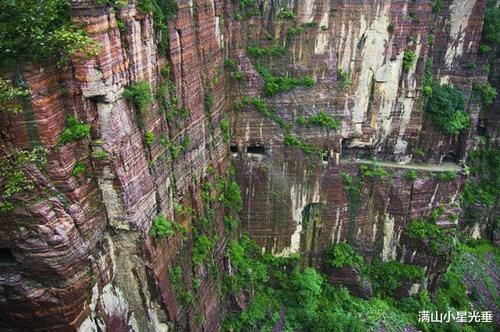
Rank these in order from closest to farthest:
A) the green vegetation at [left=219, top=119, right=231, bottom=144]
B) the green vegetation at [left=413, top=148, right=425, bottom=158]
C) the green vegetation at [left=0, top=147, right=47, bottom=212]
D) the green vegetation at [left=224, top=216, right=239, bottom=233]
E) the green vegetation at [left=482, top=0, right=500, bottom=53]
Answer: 1. the green vegetation at [left=0, top=147, right=47, bottom=212]
2. the green vegetation at [left=219, top=119, right=231, bottom=144]
3. the green vegetation at [left=224, top=216, right=239, bottom=233]
4. the green vegetation at [left=413, top=148, right=425, bottom=158]
5. the green vegetation at [left=482, top=0, right=500, bottom=53]

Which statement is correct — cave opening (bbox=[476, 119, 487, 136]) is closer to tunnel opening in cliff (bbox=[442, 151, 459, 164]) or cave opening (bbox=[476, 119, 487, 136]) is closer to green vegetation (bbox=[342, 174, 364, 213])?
tunnel opening in cliff (bbox=[442, 151, 459, 164])

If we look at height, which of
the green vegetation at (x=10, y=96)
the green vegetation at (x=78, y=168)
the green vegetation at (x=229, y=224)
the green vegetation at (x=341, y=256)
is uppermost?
the green vegetation at (x=10, y=96)

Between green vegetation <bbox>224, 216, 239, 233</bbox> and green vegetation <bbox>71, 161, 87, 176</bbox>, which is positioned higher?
green vegetation <bbox>71, 161, 87, 176</bbox>

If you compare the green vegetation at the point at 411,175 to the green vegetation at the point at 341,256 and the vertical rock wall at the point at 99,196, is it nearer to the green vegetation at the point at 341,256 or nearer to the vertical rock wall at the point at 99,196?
the green vegetation at the point at 341,256

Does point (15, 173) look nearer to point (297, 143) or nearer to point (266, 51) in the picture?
point (266, 51)

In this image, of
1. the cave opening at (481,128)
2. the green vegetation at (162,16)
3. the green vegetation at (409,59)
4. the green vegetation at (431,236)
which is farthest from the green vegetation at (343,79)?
the cave opening at (481,128)

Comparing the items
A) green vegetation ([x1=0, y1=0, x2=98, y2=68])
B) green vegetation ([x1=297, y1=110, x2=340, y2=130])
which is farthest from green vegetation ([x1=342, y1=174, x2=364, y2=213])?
green vegetation ([x1=0, y1=0, x2=98, y2=68])
